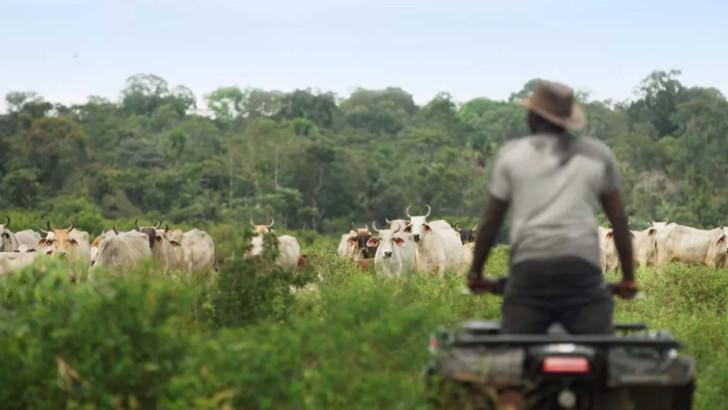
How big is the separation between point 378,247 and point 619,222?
57.8ft

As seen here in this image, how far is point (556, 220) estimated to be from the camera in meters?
6.32

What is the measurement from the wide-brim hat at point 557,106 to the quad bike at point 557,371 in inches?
35.8

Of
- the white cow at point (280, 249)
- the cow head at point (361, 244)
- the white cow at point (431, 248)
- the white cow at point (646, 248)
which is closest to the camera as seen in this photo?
the white cow at point (280, 249)

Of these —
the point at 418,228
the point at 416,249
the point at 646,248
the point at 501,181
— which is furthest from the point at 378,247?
the point at 501,181

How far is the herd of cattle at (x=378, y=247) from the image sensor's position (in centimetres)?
2327

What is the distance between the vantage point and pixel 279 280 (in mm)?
9906

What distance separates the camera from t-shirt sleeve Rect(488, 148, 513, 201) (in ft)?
21.1

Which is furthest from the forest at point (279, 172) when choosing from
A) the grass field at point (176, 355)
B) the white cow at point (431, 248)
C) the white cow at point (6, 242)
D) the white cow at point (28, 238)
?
the grass field at point (176, 355)

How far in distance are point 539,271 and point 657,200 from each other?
5770cm

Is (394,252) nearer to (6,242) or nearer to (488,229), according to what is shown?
(6,242)

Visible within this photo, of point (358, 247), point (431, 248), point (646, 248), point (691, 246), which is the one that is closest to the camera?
point (431, 248)

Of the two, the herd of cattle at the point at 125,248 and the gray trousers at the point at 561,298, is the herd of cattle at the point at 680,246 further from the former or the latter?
the gray trousers at the point at 561,298

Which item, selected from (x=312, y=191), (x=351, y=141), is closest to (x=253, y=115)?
(x=351, y=141)

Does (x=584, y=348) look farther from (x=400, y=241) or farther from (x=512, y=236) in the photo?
(x=400, y=241)
